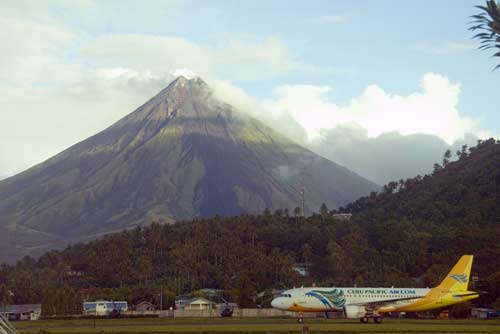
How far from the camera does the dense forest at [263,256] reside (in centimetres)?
12741

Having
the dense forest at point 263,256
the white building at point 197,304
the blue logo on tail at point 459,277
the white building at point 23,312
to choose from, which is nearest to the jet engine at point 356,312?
the blue logo on tail at point 459,277

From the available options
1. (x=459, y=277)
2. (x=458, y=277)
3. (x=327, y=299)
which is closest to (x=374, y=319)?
(x=327, y=299)

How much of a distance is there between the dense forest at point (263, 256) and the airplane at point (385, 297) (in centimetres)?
3488

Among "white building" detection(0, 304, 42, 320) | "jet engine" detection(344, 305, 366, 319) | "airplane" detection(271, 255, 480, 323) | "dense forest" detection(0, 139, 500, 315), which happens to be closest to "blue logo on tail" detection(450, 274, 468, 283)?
"airplane" detection(271, 255, 480, 323)

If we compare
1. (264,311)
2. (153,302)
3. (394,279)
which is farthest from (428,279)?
(153,302)

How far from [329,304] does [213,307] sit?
42.3m

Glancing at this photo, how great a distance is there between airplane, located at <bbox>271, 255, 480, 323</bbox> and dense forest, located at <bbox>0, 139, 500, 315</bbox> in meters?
34.9

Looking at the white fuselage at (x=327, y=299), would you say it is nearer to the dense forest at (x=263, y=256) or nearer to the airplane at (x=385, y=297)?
the airplane at (x=385, y=297)

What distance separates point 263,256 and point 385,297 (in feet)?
267

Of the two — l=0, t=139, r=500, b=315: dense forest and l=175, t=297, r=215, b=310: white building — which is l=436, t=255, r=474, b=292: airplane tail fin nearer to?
l=0, t=139, r=500, b=315: dense forest

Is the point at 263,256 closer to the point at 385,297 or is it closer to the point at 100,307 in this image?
the point at 100,307

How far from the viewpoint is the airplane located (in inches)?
2904

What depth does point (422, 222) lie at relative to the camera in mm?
182625

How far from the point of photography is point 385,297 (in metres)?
74.4
